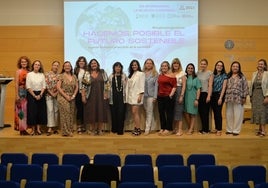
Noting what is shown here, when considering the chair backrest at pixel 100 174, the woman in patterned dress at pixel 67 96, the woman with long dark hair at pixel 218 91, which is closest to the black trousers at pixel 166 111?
the woman with long dark hair at pixel 218 91

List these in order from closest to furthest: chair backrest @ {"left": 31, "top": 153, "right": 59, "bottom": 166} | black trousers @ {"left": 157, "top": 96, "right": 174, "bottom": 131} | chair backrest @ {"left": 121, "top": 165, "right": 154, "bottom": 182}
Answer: chair backrest @ {"left": 121, "top": 165, "right": 154, "bottom": 182} → chair backrest @ {"left": 31, "top": 153, "right": 59, "bottom": 166} → black trousers @ {"left": 157, "top": 96, "right": 174, "bottom": 131}

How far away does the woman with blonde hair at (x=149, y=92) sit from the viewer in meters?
7.63

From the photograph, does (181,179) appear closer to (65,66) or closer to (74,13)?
(65,66)

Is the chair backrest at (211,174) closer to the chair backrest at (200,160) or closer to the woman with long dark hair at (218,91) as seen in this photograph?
the chair backrest at (200,160)

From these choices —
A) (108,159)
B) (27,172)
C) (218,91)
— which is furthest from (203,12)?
(27,172)

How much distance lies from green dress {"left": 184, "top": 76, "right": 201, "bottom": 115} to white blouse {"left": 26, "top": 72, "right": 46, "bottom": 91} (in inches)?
104

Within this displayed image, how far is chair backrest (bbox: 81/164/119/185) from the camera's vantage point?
465 centimetres

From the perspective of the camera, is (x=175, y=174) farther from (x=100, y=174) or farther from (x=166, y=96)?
(x=166, y=96)

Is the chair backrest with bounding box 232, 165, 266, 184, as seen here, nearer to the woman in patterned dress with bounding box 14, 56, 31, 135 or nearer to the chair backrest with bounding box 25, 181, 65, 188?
the chair backrest with bounding box 25, 181, 65, 188

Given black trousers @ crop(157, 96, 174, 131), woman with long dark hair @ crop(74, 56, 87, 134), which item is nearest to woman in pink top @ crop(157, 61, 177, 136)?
black trousers @ crop(157, 96, 174, 131)

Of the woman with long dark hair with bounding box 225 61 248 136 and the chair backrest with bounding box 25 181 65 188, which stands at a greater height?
the woman with long dark hair with bounding box 225 61 248 136

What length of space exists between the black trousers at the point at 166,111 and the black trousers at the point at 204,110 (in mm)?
551

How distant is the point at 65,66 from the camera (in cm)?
746

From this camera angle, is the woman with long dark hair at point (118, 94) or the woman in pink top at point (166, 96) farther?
the woman with long dark hair at point (118, 94)
